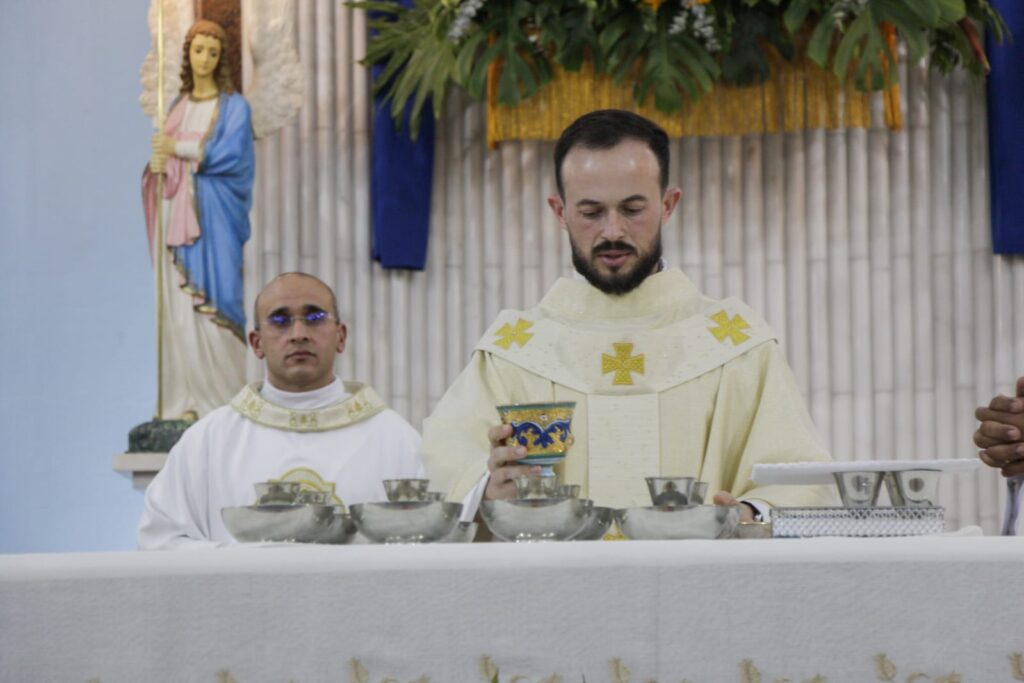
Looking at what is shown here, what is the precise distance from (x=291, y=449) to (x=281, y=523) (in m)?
2.71

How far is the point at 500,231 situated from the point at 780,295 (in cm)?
136

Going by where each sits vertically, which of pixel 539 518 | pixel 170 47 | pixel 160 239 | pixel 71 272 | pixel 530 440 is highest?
pixel 170 47

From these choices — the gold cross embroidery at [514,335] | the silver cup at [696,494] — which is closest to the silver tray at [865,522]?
the silver cup at [696,494]

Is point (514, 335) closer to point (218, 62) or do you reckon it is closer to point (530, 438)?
point (530, 438)

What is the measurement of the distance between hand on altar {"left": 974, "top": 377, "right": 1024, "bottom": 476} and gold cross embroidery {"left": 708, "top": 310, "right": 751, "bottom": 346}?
0.76m

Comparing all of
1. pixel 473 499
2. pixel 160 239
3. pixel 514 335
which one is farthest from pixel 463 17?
pixel 473 499

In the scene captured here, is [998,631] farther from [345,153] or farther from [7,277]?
[7,277]

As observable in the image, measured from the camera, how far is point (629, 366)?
3756mm

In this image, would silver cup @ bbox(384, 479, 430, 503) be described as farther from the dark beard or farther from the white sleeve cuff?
the dark beard

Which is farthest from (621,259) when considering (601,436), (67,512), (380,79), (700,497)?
(67,512)

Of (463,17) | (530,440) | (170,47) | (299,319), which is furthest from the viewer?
(170,47)

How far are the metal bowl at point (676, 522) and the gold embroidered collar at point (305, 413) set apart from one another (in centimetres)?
283

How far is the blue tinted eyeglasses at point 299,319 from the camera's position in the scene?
483cm

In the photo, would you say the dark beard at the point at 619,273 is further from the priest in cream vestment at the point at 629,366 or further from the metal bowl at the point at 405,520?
the metal bowl at the point at 405,520
